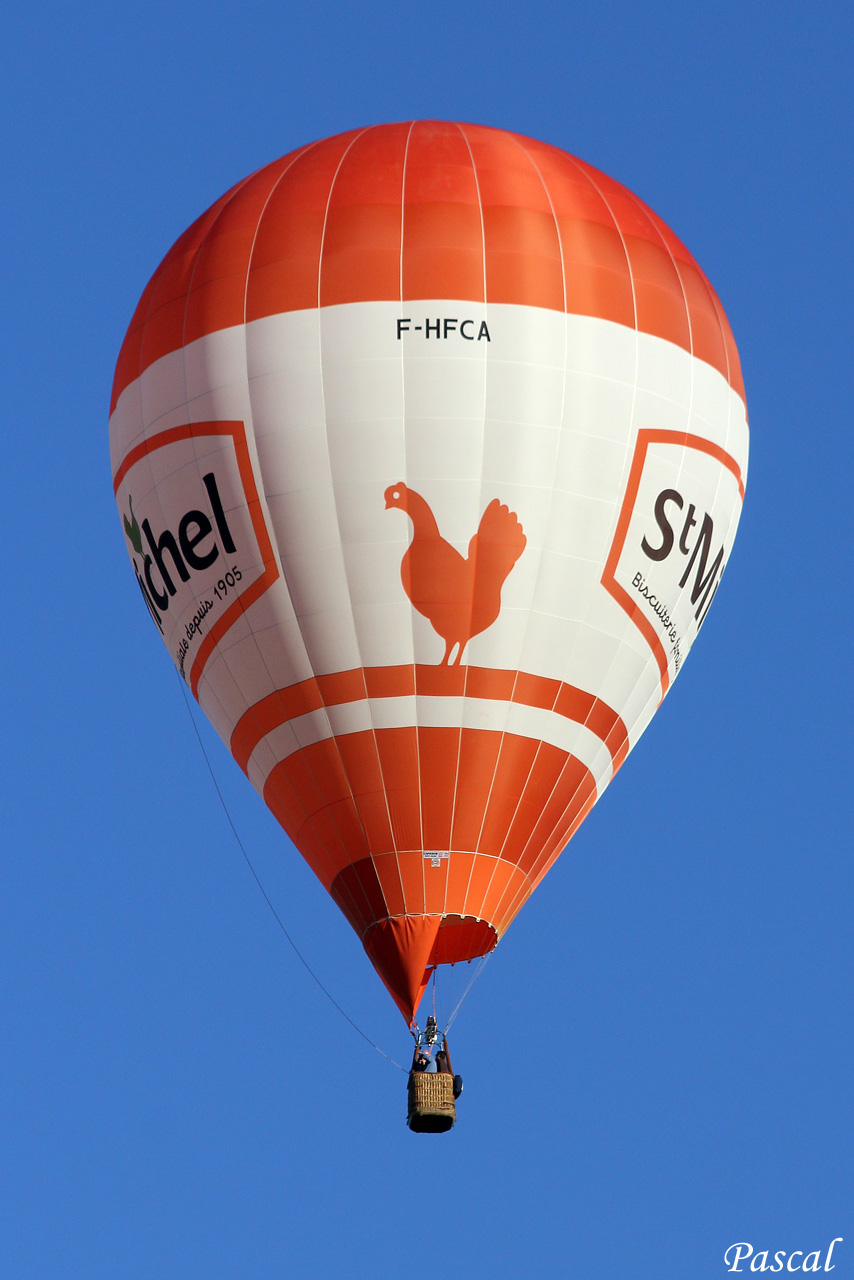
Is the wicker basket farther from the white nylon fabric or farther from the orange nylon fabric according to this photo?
the orange nylon fabric

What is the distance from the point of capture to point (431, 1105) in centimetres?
1969

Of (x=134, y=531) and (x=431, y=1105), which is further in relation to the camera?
(x=134, y=531)

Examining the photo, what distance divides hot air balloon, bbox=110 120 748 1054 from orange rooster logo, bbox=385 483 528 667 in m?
0.02

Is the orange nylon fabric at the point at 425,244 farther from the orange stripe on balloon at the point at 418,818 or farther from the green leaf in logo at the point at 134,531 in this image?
the orange stripe on balloon at the point at 418,818

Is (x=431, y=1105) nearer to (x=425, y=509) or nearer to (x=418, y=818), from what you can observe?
(x=418, y=818)

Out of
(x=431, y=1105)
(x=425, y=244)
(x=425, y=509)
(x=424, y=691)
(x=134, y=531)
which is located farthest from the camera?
(x=134, y=531)

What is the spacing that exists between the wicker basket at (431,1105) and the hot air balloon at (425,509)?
83 cm

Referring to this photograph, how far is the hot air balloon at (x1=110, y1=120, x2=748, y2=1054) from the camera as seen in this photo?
2025 cm

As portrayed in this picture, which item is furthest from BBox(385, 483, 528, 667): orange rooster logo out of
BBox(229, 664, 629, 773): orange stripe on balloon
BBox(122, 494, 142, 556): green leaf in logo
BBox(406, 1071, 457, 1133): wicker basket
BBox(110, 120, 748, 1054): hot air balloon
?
BBox(406, 1071, 457, 1133): wicker basket

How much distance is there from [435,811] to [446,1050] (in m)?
1.98

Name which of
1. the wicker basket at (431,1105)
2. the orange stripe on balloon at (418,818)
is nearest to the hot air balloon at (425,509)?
the orange stripe on balloon at (418,818)

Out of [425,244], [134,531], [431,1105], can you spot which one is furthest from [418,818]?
[425,244]

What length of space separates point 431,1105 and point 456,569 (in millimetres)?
4364

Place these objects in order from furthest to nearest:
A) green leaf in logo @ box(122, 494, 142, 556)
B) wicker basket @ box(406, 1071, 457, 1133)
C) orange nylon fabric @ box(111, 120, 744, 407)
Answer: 1. green leaf in logo @ box(122, 494, 142, 556)
2. orange nylon fabric @ box(111, 120, 744, 407)
3. wicker basket @ box(406, 1071, 457, 1133)
